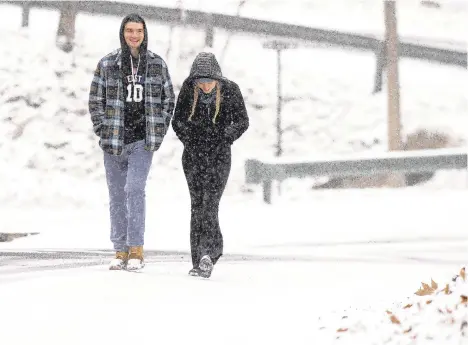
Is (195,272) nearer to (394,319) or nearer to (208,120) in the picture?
(208,120)

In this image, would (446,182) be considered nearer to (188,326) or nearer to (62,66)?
(62,66)

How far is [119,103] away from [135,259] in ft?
4.32

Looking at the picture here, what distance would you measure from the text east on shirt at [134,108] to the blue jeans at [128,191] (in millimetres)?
75

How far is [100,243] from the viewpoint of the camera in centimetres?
1260

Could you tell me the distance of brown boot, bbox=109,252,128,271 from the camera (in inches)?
348

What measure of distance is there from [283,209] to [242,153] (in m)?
7.62

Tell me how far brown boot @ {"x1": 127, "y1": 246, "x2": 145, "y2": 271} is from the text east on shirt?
0.93 m

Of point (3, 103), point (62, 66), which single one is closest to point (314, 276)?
point (3, 103)

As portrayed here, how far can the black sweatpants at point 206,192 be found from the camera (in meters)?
A: 8.39

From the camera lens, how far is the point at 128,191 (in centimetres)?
848

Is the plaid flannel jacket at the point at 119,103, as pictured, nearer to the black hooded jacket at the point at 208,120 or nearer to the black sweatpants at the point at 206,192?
the black hooded jacket at the point at 208,120

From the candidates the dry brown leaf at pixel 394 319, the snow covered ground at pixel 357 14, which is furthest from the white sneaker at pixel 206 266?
the snow covered ground at pixel 357 14

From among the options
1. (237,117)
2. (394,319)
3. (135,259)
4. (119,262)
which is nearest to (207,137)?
(237,117)

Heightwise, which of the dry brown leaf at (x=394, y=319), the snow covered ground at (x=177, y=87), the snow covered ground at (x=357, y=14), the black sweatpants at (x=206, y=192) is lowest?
the dry brown leaf at (x=394, y=319)
